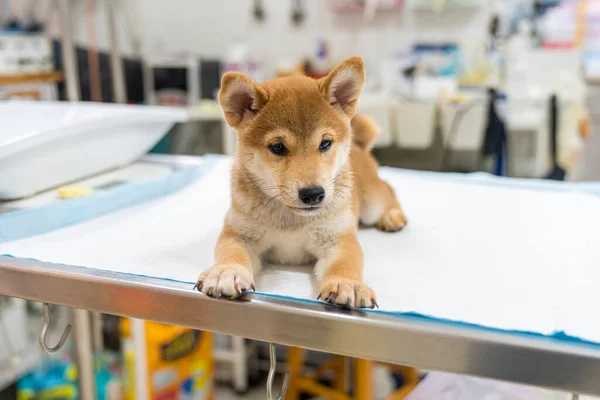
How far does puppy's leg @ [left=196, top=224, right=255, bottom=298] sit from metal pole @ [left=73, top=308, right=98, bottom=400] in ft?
2.06

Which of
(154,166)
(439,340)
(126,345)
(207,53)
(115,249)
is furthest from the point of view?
(207,53)

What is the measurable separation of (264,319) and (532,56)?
86.4 inches

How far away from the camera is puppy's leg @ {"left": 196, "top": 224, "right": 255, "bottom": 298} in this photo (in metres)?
0.64

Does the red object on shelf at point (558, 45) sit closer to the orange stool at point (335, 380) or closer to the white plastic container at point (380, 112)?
the white plastic container at point (380, 112)

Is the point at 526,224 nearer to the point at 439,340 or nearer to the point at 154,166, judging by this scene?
the point at 439,340

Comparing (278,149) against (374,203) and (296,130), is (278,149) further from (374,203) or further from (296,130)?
(374,203)

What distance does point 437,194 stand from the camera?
1218mm

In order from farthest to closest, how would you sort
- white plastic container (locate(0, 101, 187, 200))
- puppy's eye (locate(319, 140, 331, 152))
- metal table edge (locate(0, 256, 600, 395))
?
white plastic container (locate(0, 101, 187, 200))
puppy's eye (locate(319, 140, 331, 152))
metal table edge (locate(0, 256, 600, 395))

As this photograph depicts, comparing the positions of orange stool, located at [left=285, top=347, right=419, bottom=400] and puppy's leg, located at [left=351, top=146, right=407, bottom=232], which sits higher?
puppy's leg, located at [left=351, top=146, right=407, bottom=232]

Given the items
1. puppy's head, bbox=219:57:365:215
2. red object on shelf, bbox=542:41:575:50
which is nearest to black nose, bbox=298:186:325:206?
puppy's head, bbox=219:57:365:215

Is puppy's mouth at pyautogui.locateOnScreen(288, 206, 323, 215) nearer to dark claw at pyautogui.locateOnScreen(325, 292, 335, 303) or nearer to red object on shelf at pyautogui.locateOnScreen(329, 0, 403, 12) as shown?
dark claw at pyautogui.locateOnScreen(325, 292, 335, 303)

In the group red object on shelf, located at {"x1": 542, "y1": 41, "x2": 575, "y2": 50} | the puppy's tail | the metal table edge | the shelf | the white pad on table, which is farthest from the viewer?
red object on shelf, located at {"x1": 542, "y1": 41, "x2": 575, "y2": 50}

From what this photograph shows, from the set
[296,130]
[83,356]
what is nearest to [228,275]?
[296,130]

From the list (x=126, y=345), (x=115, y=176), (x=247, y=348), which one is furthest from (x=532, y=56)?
(x=126, y=345)
